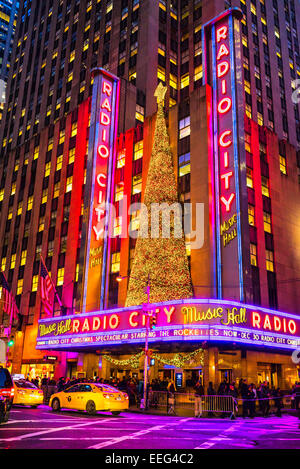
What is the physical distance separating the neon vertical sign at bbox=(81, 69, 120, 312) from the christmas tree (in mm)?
5836

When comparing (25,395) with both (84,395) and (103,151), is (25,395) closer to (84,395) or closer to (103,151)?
(84,395)

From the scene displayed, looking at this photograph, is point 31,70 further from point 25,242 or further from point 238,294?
point 238,294

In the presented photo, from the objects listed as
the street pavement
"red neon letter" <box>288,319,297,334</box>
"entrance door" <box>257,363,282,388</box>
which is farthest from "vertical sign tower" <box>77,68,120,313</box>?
the street pavement

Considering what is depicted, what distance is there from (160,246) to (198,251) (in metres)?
3.04

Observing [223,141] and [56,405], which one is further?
[223,141]

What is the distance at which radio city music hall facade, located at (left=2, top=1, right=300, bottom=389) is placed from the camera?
3031cm

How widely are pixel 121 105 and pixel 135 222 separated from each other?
1597 centimetres

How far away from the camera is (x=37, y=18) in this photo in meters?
82.2

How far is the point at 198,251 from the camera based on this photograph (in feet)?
110

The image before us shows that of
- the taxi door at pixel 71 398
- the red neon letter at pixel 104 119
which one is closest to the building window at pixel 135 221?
the red neon letter at pixel 104 119

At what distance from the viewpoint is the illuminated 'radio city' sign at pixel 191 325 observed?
27406 mm

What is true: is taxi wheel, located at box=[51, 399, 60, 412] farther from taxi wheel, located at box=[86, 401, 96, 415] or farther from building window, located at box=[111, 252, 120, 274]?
building window, located at box=[111, 252, 120, 274]

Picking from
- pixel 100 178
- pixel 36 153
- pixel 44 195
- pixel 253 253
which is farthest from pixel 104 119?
pixel 253 253

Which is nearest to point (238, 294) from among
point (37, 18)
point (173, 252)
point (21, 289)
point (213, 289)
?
point (213, 289)
